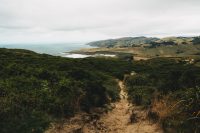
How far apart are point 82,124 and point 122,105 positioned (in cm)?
513

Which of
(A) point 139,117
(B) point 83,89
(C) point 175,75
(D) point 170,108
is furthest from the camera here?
(C) point 175,75

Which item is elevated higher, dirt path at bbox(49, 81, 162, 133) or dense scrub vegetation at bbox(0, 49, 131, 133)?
dense scrub vegetation at bbox(0, 49, 131, 133)

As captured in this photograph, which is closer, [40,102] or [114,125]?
[114,125]

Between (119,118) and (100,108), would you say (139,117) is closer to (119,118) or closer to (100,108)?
(119,118)

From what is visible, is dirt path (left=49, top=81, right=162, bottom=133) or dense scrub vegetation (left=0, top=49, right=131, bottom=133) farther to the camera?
dirt path (left=49, top=81, right=162, bottom=133)

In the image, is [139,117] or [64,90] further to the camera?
[64,90]

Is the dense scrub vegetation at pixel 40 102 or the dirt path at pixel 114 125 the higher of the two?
the dense scrub vegetation at pixel 40 102

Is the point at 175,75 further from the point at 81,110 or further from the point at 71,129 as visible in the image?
the point at 71,129

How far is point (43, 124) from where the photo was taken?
33.7 feet

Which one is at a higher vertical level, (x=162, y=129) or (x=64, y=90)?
(x=64, y=90)

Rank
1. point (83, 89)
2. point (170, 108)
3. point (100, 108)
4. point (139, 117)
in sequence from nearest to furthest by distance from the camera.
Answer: point (170, 108)
point (139, 117)
point (100, 108)
point (83, 89)

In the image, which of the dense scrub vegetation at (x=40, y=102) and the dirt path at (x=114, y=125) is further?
the dirt path at (x=114, y=125)

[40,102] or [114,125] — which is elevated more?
[40,102]

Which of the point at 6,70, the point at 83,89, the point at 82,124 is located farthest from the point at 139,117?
the point at 6,70
